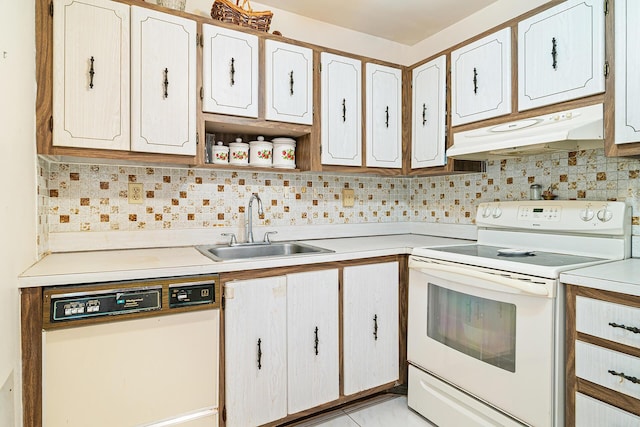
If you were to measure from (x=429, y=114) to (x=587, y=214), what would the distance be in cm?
107

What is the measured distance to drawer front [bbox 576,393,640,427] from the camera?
118 cm

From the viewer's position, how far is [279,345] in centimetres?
170

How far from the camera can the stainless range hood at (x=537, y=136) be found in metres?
1.51

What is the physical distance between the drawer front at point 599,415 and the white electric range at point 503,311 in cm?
7

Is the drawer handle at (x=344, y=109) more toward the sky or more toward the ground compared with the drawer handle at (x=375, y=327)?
more toward the sky

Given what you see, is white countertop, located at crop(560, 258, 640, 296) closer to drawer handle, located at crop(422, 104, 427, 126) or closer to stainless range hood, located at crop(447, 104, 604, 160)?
stainless range hood, located at crop(447, 104, 604, 160)

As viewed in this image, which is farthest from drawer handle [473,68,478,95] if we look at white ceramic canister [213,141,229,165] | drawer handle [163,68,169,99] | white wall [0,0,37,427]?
white wall [0,0,37,427]

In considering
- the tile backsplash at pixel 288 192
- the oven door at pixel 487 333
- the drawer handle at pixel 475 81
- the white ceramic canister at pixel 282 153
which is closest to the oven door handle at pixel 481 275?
the oven door at pixel 487 333

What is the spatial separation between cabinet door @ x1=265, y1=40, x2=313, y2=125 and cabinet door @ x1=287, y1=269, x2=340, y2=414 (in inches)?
36.1

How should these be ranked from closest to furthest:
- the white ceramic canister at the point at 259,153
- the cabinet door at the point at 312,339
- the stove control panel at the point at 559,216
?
the stove control panel at the point at 559,216
the cabinet door at the point at 312,339
the white ceramic canister at the point at 259,153

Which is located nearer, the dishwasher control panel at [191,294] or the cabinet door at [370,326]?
the dishwasher control panel at [191,294]

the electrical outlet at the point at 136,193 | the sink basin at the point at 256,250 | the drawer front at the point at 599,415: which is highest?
the electrical outlet at the point at 136,193

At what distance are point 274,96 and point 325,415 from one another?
1.81 m

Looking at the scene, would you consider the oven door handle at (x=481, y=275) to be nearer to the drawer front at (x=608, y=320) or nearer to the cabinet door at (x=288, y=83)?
the drawer front at (x=608, y=320)
